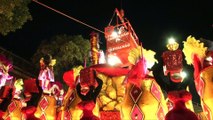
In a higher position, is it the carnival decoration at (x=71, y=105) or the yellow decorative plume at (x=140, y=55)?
the yellow decorative plume at (x=140, y=55)

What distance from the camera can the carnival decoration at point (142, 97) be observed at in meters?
3.72

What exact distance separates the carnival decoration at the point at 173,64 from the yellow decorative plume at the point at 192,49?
37 cm

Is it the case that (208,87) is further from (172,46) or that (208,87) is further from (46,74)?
(46,74)

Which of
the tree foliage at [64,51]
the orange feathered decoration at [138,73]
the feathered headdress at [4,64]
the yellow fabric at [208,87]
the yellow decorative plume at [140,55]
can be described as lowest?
the yellow fabric at [208,87]

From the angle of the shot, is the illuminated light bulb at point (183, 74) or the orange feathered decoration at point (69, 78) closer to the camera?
the illuminated light bulb at point (183, 74)

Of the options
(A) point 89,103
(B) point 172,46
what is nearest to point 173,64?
(B) point 172,46

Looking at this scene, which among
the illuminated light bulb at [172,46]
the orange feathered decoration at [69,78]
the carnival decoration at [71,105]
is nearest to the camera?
the illuminated light bulb at [172,46]

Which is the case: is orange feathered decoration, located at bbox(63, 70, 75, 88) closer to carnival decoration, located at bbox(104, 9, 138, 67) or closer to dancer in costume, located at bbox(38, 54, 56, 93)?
dancer in costume, located at bbox(38, 54, 56, 93)

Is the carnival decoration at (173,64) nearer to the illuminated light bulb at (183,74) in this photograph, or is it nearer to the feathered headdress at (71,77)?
the illuminated light bulb at (183,74)

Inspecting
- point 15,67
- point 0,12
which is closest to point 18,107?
point 0,12

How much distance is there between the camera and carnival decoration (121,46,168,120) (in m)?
3.72

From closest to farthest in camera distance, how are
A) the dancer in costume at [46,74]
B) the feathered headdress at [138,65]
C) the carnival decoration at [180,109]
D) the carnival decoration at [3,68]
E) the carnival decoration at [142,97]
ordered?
the carnival decoration at [180,109], the carnival decoration at [142,97], the feathered headdress at [138,65], the dancer in costume at [46,74], the carnival decoration at [3,68]

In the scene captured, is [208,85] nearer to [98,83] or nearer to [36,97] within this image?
[98,83]

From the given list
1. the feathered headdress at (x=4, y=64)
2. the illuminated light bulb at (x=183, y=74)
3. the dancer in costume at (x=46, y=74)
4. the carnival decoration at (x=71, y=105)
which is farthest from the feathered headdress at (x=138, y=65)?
the feathered headdress at (x=4, y=64)
